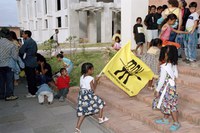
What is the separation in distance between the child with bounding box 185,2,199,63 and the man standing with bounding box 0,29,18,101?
4.46 meters

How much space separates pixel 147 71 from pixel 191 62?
2.08 m

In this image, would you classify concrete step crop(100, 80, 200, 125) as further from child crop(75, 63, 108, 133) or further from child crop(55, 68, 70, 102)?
child crop(55, 68, 70, 102)

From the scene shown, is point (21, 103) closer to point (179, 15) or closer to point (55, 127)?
point (55, 127)

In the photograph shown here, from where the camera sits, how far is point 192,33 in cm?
631

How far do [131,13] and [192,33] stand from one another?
330 centimetres

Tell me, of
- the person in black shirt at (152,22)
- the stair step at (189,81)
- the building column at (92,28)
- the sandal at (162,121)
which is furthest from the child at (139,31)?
the building column at (92,28)

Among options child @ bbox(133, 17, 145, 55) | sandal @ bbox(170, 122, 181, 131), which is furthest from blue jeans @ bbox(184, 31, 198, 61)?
sandal @ bbox(170, 122, 181, 131)

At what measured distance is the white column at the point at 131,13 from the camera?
919 centimetres

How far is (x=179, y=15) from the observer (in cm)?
627

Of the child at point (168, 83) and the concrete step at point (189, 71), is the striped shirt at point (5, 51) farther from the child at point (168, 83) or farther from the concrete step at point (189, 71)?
the concrete step at point (189, 71)

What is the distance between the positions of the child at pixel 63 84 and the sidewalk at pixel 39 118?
182 mm

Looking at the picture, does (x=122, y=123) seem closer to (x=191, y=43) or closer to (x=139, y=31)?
(x=191, y=43)

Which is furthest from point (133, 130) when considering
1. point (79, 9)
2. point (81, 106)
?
point (79, 9)

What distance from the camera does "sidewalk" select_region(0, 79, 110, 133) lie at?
4.46 m
